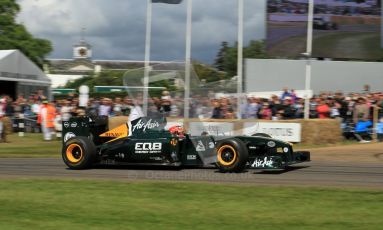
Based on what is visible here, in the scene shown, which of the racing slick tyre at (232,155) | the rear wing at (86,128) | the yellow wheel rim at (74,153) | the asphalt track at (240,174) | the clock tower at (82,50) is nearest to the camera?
the asphalt track at (240,174)

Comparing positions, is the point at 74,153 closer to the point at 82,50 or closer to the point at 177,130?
the point at 177,130

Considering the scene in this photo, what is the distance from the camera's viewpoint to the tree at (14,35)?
49500 millimetres

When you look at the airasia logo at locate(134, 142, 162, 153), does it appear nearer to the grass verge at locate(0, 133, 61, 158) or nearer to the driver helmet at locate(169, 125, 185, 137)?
the driver helmet at locate(169, 125, 185, 137)

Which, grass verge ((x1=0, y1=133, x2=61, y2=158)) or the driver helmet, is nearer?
the driver helmet

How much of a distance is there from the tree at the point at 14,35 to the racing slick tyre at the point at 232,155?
1634 inches

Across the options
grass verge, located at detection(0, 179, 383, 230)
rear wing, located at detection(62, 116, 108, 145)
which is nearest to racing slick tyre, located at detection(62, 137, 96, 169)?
rear wing, located at detection(62, 116, 108, 145)

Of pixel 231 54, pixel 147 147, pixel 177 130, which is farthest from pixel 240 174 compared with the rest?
pixel 231 54

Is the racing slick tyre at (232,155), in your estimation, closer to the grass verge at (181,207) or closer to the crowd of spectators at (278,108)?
the grass verge at (181,207)

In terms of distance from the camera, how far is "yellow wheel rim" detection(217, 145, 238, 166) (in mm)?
10814

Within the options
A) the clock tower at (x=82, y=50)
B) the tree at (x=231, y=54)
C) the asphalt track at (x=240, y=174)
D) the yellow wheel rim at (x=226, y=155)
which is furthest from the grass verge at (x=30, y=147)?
the clock tower at (x=82, y=50)

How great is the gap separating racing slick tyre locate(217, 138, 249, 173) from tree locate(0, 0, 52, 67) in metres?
41.5

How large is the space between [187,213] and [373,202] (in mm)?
2484

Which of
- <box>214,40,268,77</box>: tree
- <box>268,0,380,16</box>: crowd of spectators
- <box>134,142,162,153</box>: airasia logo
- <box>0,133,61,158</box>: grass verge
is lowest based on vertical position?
<box>0,133,61,158</box>: grass verge

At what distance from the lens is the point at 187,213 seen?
7.28m
